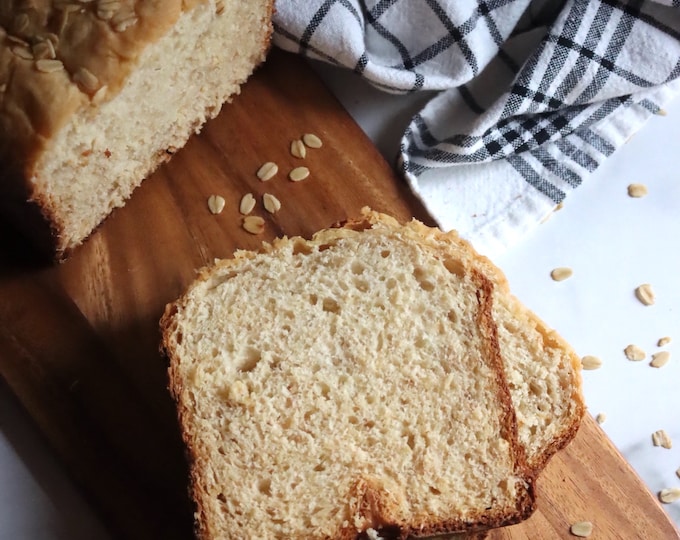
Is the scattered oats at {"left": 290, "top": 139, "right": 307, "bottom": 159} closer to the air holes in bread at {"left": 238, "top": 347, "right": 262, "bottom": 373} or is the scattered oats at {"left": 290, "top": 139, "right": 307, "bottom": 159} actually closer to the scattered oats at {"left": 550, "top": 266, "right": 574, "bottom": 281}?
the air holes in bread at {"left": 238, "top": 347, "right": 262, "bottom": 373}

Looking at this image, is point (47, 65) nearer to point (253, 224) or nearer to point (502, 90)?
point (253, 224)

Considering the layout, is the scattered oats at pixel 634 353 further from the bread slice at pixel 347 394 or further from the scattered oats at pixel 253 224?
the scattered oats at pixel 253 224

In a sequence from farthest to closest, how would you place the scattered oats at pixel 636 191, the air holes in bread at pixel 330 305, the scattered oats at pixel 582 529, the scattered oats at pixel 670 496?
the scattered oats at pixel 636 191 < the scattered oats at pixel 670 496 < the scattered oats at pixel 582 529 < the air holes in bread at pixel 330 305

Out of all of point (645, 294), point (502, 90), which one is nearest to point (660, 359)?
point (645, 294)

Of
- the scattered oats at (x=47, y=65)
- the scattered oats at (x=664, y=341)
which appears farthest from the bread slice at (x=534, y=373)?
the scattered oats at (x=47, y=65)

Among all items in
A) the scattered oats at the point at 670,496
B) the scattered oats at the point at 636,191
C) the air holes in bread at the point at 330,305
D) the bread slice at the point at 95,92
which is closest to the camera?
the bread slice at the point at 95,92
